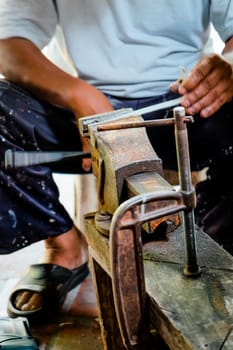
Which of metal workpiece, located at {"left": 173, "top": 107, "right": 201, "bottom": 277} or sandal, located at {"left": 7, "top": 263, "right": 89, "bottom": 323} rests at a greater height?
metal workpiece, located at {"left": 173, "top": 107, "right": 201, "bottom": 277}

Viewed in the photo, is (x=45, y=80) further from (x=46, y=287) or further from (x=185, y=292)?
(x=185, y=292)

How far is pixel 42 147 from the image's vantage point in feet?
5.64

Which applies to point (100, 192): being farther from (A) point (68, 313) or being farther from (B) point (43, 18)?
(B) point (43, 18)

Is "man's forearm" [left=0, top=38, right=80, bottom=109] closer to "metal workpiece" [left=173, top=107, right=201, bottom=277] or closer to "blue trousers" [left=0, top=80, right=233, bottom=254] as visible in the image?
"blue trousers" [left=0, top=80, right=233, bottom=254]

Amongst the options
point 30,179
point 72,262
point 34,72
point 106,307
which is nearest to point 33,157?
point 106,307

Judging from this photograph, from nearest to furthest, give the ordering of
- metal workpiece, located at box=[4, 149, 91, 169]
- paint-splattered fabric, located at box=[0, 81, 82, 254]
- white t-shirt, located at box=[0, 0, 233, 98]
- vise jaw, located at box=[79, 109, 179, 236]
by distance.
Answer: vise jaw, located at box=[79, 109, 179, 236]
metal workpiece, located at box=[4, 149, 91, 169]
paint-splattered fabric, located at box=[0, 81, 82, 254]
white t-shirt, located at box=[0, 0, 233, 98]

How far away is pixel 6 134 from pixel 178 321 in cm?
88

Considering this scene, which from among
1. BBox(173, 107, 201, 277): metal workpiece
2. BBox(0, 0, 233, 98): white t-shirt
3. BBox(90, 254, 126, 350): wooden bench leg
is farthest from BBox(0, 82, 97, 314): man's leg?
BBox(173, 107, 201, 277): metal workpiece

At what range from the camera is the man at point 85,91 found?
1662 millimetres

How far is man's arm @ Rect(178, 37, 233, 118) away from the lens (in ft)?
5.02

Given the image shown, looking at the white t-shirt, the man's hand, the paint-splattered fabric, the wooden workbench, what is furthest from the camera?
the white t-shirt

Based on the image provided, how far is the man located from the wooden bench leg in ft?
1.44

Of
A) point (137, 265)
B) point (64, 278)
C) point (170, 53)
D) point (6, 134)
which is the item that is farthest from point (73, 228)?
point (137, 265)

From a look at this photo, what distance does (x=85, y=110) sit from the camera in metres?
1.64
